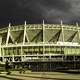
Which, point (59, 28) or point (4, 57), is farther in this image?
point (59, 28)

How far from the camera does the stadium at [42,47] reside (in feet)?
240

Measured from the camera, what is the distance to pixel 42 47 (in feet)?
272

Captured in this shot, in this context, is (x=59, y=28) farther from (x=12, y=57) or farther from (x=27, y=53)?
(x=12, y=57)

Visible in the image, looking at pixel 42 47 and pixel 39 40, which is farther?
pixel 39 40

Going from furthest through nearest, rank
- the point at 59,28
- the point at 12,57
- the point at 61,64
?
the point at 59,28, the point at 12,57, the point at 61,64

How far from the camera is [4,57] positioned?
272 feet

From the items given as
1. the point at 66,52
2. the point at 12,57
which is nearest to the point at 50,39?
the point at 66,52

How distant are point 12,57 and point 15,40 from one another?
746 inches

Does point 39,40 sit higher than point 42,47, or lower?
higher

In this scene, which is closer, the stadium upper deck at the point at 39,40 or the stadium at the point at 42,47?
the stadium at the point at 42,47

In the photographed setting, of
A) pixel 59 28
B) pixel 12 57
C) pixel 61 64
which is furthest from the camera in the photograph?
pixel 59 28

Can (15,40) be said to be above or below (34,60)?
above

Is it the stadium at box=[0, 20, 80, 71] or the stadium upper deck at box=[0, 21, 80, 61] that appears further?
the stadium upper deck at box=[0, 21, 80, 61]

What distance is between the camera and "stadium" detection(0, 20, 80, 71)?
7319 cm
